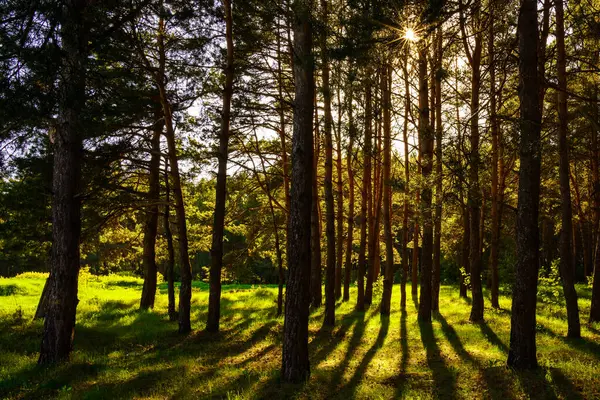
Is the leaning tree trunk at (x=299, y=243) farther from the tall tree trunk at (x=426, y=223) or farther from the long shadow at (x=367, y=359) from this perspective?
the tall tree trunk at (x=426, y=223)

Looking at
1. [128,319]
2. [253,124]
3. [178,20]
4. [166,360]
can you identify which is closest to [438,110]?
[253,124]

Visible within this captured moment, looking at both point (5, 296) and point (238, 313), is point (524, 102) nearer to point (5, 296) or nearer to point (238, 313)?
point (238, 313)

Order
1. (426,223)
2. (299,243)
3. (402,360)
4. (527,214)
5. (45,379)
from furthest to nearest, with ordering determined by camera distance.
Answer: (426,223)
(402,360)
(45,379)
(527,214)
(299,243)

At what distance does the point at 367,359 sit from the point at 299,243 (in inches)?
142

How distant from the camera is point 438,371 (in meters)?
7.49

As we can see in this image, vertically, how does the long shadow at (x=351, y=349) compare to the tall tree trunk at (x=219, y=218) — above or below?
below

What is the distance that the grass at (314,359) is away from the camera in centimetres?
641

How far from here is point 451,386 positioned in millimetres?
6523

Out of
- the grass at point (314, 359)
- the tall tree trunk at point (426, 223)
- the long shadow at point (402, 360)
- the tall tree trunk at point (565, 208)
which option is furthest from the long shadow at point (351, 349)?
the tall tree trunk at point (565, 208)

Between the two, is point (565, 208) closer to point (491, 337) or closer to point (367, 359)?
point (491, 337)

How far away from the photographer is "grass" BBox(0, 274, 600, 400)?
21.0ft

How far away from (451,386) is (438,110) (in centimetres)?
1110

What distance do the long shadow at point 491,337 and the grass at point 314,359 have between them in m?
0.03

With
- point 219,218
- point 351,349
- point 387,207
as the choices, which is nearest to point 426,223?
point 387,207
